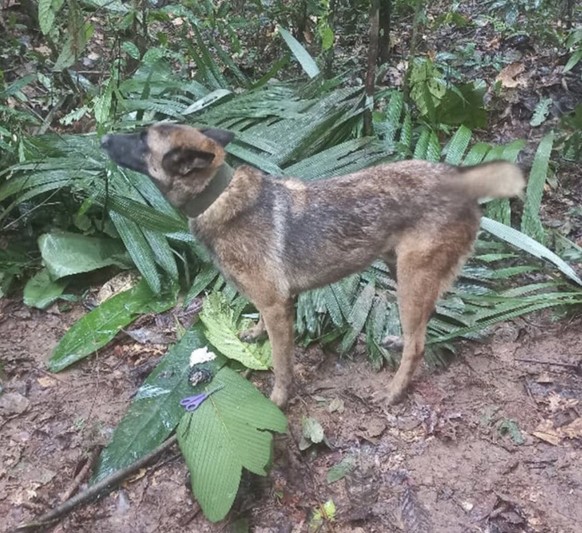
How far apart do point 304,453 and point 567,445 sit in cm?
156

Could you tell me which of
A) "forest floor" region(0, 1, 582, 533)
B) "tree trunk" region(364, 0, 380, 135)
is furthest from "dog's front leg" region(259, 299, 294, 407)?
"tree trunk" region(364, 0, 380, 135)

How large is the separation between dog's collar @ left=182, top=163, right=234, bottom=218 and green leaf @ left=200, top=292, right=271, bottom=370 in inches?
40.1

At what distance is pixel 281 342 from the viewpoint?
152 inches

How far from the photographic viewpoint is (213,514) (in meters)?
3.19

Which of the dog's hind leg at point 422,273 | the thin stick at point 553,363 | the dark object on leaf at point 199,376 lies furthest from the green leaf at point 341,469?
the thin stick at point 553,363

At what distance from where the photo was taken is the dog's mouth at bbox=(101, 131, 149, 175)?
11.2 feet

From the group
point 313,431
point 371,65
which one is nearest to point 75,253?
point 313,431

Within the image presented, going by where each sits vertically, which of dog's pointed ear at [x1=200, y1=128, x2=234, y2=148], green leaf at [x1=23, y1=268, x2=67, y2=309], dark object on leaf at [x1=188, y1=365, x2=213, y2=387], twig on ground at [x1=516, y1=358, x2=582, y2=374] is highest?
dog's pointed ear at [x1=200, y1=128, x2=234, y2=148]

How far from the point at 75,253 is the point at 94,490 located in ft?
6.95

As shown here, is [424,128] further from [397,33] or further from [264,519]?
[264,519]

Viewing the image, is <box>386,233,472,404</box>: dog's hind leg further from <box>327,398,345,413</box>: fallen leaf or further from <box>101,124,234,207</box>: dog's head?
<box>101,124,234,207</box>: dog's head

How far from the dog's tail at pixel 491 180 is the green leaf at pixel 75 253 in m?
2.81

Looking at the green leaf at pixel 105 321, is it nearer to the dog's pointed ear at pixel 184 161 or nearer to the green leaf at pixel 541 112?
the dog's pointed ear at pixel 184 161

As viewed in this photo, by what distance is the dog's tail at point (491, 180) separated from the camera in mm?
3555
